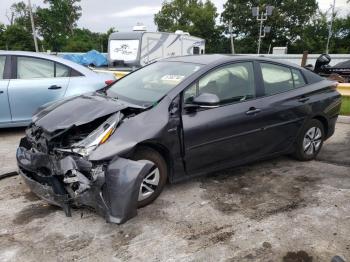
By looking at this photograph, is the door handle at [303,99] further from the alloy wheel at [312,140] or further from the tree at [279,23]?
the tree at [279,23]

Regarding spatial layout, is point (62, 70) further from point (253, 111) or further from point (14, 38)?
point (14, 38)

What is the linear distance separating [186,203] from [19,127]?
4518 mm

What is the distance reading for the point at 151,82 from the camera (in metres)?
4.59

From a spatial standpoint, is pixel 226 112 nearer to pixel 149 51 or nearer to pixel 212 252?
pixel 212 252

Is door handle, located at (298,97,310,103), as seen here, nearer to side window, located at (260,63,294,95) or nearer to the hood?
side window, located at (260,63,294,95)

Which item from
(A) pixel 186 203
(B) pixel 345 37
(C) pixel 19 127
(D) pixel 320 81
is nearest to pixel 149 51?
(C) pixel 19 127

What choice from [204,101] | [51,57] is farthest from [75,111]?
[51,57]

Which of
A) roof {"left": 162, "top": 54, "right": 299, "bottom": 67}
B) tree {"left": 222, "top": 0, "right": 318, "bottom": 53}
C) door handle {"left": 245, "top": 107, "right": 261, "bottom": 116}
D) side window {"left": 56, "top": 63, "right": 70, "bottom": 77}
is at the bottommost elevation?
door handle {"left": 245, "top": 107, "right": 261, "bottom": 116}

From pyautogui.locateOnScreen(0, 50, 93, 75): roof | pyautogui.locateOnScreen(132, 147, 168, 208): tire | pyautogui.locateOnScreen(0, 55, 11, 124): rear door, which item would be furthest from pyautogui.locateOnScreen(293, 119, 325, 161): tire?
pyautogui.locateOnScreen(0, 55, 11, 124): rear door

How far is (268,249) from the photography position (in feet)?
10.6

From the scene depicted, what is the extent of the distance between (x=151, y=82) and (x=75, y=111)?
1069 mm

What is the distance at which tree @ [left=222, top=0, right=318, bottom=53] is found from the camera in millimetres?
51812

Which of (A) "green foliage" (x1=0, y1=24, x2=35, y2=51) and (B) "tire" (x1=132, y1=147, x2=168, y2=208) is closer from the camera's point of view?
(B) "tire" (x1=132, y1=147, x2=168, y2=208)

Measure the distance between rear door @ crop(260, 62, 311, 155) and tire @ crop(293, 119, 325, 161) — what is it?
0.16 metres
